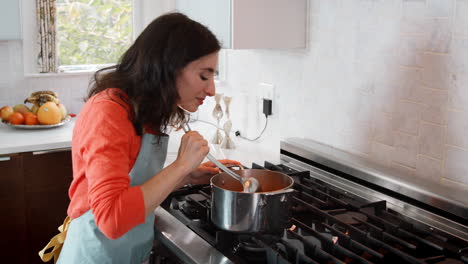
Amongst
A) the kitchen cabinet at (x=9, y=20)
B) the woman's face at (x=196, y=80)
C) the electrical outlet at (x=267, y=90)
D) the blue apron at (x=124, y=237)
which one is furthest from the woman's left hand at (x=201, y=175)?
the kitchen cabinet at (x=9, y=20)

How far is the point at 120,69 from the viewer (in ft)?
4.48

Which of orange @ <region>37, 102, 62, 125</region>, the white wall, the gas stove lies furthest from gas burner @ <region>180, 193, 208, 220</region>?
orange @ <region>37, 102, 62, 125</region>

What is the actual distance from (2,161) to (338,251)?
1.70m

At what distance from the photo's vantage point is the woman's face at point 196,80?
4.20 ft

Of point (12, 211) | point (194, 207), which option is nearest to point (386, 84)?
point (194, 207)

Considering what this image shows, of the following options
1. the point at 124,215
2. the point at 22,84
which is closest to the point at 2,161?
the point at 22,84

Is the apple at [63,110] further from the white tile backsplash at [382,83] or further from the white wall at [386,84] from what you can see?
the white wall at [386,84]

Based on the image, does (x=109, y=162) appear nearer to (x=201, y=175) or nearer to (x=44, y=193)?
(x=201, y=175)

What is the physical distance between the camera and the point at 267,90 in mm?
2234

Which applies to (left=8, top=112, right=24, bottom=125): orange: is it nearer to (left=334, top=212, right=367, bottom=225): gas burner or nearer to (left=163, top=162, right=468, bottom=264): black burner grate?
(left=163, top=162, right=468, bottom=264): black burner grate

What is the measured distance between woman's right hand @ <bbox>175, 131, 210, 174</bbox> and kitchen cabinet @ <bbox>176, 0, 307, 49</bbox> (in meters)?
0.70

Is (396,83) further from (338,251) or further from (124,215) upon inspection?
(124,215)

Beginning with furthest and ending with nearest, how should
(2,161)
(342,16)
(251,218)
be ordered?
(2,161) → (342,16) → (251,218)

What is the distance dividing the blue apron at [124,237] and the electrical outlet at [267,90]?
0.91m
